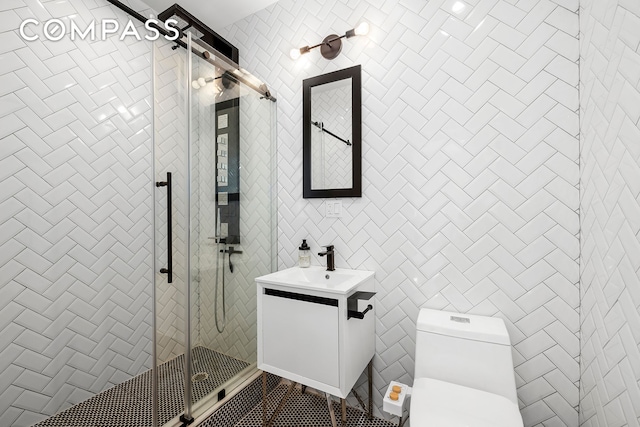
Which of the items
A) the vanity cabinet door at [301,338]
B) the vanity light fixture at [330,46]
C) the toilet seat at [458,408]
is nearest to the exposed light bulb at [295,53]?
the vanity light fixture at [330,46]

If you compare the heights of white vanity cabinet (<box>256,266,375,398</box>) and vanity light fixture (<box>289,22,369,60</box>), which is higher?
vanity light fixture (<box>289,22,369,60</box>)

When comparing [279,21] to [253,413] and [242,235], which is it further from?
[253,413]

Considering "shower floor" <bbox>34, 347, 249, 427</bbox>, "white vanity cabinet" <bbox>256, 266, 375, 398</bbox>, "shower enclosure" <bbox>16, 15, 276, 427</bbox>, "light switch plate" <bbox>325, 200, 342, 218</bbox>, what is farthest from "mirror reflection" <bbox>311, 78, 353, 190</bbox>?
"shower floor" <bbox>34, 347, 249, 427</bbox>

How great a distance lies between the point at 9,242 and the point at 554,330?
2.69 meters

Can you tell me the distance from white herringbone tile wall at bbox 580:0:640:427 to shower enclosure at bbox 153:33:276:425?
5.42 ft

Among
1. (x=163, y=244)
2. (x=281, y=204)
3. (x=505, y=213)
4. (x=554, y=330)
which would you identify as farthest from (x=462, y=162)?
(x=163, y=244)

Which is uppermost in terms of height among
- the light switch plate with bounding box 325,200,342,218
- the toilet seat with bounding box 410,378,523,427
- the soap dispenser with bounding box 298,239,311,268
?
the light switch plate with bounding box 325,200,342,218

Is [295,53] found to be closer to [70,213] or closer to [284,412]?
[70,213]

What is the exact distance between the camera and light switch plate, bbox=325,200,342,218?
1.75 meters

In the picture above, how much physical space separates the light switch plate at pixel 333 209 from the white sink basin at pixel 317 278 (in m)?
0.35

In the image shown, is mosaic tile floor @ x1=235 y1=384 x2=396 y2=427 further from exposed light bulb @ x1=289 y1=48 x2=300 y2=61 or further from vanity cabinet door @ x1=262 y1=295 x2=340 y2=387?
exposed light bulb @ x1=289 y1=48 x2=300 y2=61

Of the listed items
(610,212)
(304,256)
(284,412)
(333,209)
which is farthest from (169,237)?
(610,212)

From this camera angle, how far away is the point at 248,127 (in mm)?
1817

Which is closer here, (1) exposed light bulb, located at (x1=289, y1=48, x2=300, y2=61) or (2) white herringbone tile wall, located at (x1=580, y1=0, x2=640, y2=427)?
(2) white herringbone tile wall, located at (x1=580, y1=0, x2=640, y2=427)
